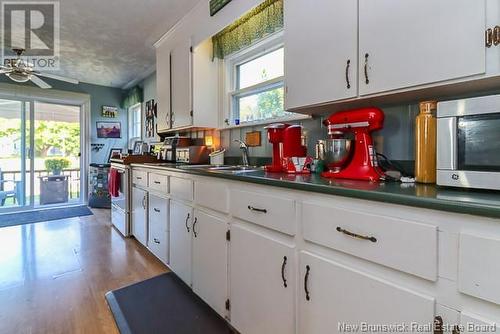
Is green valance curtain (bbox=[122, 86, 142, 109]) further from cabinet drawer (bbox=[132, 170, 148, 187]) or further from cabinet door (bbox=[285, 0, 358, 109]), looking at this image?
cabinet door (bbox=[285, 0, 358, 109])

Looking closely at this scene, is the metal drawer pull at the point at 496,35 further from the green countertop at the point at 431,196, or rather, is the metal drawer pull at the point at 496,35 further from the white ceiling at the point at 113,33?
the white ceiling at the point at 113,33

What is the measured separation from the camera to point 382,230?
2.60ft

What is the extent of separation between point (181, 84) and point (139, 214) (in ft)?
4.83

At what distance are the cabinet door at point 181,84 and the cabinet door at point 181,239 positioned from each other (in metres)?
1.03

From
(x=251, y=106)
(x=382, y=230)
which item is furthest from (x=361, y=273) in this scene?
(x=251, y=106)

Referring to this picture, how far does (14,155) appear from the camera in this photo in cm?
439

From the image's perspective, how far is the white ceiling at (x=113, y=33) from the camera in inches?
96.3

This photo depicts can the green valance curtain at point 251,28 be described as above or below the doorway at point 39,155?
above

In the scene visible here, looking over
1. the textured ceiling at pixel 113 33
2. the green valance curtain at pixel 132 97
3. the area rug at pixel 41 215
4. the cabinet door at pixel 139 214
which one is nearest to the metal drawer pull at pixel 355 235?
the cabinet door at pixel 139 214

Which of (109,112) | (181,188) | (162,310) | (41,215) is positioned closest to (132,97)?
(109,112)

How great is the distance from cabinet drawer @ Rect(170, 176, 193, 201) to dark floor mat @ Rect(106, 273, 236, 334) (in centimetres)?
69

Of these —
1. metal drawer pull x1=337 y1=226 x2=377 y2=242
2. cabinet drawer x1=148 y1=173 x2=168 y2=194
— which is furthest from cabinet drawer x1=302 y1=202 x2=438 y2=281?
cabinet drawer x1=148 y1=173 x2=168 y2=194

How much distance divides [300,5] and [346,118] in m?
0.69

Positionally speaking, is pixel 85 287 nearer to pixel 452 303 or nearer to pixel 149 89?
pixel 452 303
